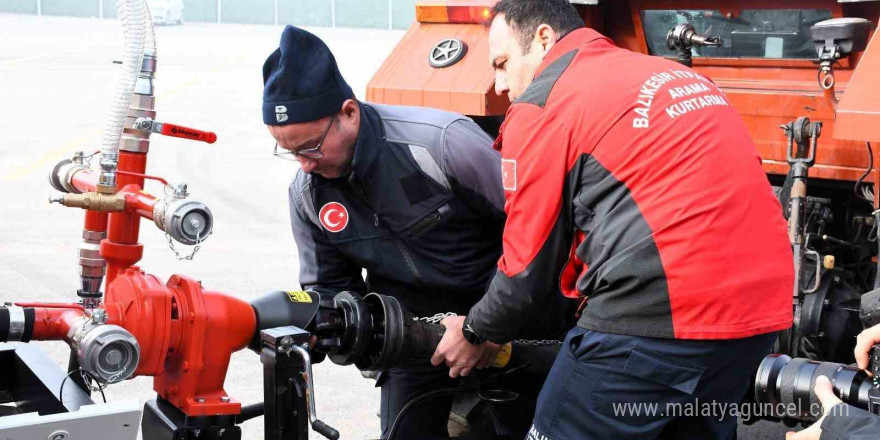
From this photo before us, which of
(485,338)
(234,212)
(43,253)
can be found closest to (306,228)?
(485,338)

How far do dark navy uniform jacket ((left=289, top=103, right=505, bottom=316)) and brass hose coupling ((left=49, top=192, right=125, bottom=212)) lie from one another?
60cm

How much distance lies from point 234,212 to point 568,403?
617 cm

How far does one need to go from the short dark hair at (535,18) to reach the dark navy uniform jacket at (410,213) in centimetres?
52

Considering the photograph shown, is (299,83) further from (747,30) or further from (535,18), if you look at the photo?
(747,30)

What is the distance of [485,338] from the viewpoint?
2.54m

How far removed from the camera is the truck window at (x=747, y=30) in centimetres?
379

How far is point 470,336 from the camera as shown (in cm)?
265

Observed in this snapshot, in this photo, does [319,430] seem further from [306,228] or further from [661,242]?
[306,228]

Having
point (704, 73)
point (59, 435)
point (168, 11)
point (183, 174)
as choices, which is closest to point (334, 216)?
point (59, 435)

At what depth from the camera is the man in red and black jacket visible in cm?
220

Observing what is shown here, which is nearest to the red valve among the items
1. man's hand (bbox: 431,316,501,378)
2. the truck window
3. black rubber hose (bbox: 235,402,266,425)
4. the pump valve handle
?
the pump valve handle

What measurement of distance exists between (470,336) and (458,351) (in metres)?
0.06

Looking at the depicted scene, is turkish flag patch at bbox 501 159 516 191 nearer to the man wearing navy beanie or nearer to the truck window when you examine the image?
the man wearing navy beanie

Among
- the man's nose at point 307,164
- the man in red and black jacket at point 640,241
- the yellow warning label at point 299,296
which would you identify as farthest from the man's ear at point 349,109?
the man in red and black jacket at point 640,241
